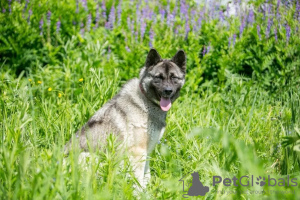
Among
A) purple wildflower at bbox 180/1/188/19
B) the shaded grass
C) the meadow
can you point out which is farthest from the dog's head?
purple wildflower at bbox 180/1/188/19

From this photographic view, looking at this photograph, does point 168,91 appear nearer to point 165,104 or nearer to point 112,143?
point 165,104

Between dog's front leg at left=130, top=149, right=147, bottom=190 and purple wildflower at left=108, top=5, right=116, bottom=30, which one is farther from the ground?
purple wildflower at left=108, top=5, right=116, bottom=30

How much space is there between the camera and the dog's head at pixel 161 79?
3.41m

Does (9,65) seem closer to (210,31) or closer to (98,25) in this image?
(98,25)

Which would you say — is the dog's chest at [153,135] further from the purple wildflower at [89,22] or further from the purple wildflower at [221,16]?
the purple wildflower at [221,16]

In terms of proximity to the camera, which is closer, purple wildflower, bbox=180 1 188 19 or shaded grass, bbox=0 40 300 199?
shaded grass, bbox=0 40 300 199

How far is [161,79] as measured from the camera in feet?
11.4

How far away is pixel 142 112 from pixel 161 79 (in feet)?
1.32

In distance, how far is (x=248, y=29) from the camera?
5855mm

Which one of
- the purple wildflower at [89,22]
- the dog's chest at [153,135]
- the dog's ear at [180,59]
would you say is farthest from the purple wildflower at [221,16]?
the dog's chest at [153,135]

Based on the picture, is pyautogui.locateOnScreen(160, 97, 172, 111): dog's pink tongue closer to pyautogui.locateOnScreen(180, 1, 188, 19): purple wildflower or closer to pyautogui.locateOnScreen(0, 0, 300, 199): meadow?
pyautogui.locateOnScreen(0, 0, 300, 199): meadow

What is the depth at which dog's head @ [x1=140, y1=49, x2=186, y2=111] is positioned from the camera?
3.41 metres

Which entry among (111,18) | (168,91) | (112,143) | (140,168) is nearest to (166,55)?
(111,18)

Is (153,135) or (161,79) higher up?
(161,79)
